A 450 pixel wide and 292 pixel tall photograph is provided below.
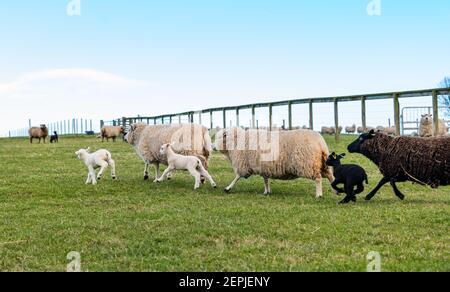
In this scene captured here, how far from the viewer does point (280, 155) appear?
10.7 metres

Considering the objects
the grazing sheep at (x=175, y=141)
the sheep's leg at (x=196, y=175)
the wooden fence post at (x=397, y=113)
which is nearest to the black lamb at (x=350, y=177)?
the sheep's leg at (x=196, y=175)

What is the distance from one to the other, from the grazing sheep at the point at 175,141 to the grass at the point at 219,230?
144 cm

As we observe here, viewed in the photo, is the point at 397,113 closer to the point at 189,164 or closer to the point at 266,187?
the point at 266,187

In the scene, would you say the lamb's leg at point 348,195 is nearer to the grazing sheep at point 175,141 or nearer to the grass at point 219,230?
the grass at point 219,230

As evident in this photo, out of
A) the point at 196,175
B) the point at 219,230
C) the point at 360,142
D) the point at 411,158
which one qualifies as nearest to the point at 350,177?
the point at 411,158

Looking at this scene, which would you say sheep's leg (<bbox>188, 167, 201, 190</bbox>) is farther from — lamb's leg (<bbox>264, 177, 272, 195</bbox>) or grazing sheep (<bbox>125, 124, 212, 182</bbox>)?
lamb's leg (<bbox>264, 177, 272, 195</bbox>)

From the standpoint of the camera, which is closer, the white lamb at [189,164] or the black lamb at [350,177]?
the black lamb at [350,177]

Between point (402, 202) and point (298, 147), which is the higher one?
point (298, 147)

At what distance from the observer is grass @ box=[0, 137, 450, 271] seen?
5.49 metres

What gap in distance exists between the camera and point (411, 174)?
952cm

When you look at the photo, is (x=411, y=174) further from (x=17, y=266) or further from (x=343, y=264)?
(x=17, y=266)

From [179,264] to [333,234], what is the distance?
6.99 ft

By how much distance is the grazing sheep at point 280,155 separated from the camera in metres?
10.4
